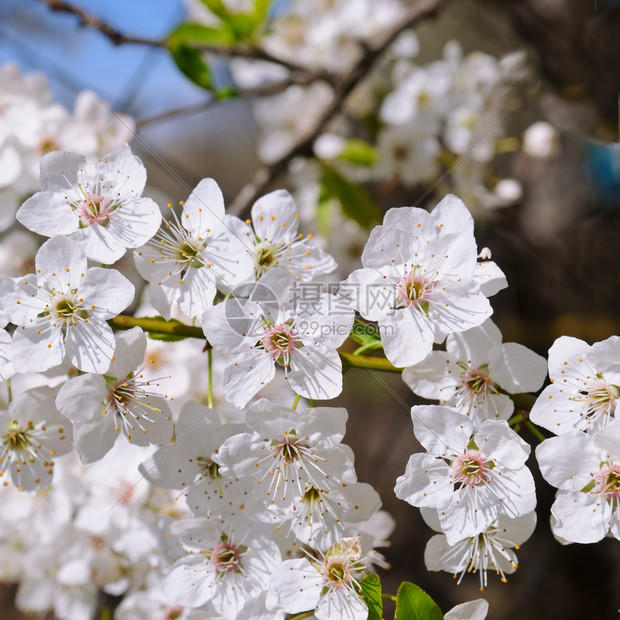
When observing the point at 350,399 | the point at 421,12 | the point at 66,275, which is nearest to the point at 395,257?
the point at 66,275

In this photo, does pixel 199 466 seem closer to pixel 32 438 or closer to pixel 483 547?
pixel 32 438

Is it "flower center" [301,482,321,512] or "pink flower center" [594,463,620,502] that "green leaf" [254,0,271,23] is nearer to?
"flower center" [301,482,321,512]

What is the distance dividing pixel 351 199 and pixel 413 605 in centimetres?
162

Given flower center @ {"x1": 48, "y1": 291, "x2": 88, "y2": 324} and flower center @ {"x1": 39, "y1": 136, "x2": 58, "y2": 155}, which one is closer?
flower center @ {"x1": 48, "y1": 291, "x2": 88, "y2": 324}

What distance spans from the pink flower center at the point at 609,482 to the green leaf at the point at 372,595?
0.42 m

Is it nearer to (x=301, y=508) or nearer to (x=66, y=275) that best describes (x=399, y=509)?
(x=301, y=508)

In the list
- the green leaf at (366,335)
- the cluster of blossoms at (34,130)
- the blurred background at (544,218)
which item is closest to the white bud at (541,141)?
the blurred background at (544,218)

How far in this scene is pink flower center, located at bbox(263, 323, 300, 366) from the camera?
1.11 metres

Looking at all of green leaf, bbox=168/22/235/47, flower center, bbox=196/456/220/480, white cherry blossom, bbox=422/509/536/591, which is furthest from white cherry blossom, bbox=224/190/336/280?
green leaf, bbox=168/22/235/47

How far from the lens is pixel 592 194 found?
294cm

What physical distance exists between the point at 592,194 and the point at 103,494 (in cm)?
249

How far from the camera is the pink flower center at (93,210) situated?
119cm

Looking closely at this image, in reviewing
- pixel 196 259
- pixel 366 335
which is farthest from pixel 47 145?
pixel 366 335

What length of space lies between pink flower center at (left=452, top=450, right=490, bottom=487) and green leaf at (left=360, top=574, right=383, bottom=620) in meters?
0.24
